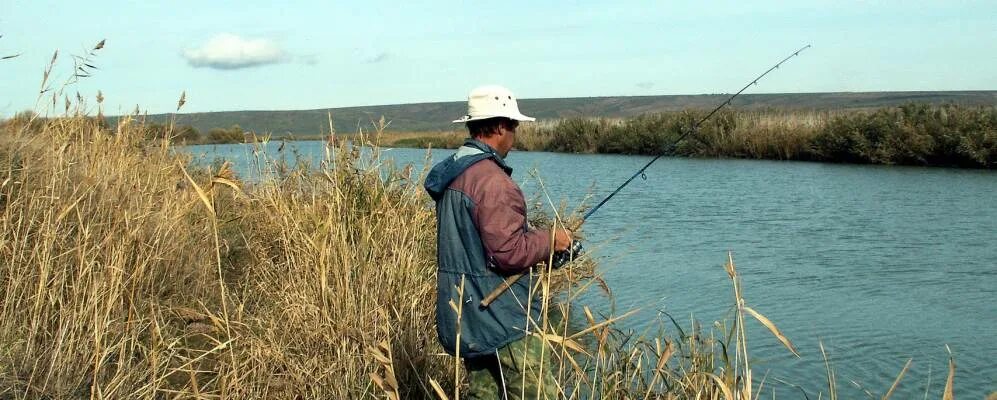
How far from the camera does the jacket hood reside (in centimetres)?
347

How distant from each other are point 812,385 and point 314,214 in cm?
349

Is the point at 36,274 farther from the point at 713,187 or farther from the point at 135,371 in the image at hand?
the point at 713,187

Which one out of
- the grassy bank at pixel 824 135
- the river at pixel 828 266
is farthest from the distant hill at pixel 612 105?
the river at pixel 828 266

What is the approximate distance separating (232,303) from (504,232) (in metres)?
1.83

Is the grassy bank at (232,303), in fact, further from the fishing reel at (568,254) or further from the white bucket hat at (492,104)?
the white bucket hat at (492,104)

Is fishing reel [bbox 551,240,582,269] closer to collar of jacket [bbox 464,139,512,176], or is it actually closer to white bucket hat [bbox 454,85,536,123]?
collar of jacket [bbox 464,139,512,176]

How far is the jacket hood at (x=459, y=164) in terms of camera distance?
3.47 metres

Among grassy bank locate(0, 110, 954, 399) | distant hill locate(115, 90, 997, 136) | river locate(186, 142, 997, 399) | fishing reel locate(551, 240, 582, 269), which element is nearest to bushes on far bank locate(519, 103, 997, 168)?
river locate(186, 142, 997, 399)

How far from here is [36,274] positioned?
4.46 m

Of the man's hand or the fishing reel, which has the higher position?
the man's hand

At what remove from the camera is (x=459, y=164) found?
348cm

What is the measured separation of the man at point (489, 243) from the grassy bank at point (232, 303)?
200 mm

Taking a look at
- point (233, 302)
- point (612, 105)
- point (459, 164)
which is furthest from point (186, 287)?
point (612, 105)

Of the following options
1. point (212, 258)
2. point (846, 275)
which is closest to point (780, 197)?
point (846, 275)
